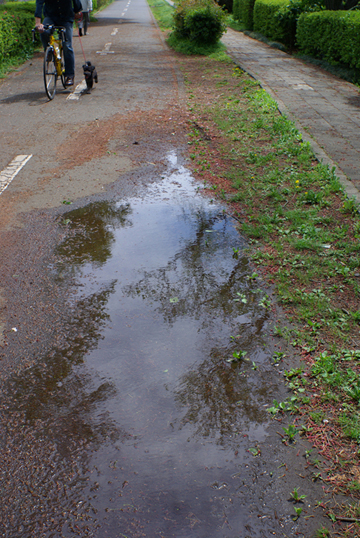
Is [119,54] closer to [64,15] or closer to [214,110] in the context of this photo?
[64,15]

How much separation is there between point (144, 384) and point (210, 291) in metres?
1.12

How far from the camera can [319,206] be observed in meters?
4.93

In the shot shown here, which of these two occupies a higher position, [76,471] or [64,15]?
[64,15]

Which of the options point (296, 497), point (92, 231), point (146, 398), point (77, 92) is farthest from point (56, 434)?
point (77, 92)

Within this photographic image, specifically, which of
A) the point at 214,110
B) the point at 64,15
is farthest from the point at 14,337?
the point at 64,15

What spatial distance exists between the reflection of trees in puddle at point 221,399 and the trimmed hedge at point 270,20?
55.4 ft

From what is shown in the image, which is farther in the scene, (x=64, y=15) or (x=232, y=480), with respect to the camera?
(x=64, y=15)

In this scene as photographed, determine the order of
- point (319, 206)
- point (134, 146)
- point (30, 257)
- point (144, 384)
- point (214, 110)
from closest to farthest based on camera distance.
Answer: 1. point (144, 384)
2. point (30, 257)
3. point (319, 206)
4. point (134, 146)
5. point (214, 110)

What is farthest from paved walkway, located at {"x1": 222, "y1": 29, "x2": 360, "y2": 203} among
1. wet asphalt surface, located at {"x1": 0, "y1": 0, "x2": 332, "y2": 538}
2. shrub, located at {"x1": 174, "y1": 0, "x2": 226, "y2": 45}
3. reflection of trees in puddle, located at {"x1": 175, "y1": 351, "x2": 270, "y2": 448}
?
reflection of trees in puddle, located at {"x1": 175, "y1": 351, "x2": 270, "y2": 448}

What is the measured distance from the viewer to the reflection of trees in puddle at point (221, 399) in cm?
246

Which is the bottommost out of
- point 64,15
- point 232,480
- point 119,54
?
point 232,480

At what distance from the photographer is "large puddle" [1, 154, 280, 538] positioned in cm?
205

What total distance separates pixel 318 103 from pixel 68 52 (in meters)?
5.22

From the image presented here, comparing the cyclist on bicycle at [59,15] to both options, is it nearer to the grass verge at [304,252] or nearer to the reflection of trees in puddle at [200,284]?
the grass verge at [304,252]
